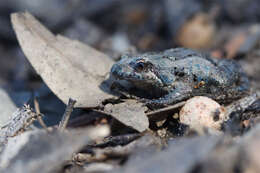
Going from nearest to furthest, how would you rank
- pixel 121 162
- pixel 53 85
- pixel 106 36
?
pixel 121 162, pixel 53 85, pixel 106 36

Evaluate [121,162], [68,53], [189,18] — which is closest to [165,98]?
[121,162]

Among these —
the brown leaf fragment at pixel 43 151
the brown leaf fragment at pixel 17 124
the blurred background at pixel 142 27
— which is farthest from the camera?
the blurred background at pixel 142 27

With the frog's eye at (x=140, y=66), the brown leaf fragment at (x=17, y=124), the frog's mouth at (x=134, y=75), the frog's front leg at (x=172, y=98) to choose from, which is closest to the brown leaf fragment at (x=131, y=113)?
the frog's front leg at (x=172, y=98)

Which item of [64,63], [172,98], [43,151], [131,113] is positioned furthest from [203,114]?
[64,63]

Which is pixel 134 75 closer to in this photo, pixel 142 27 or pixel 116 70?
pixel 116 70

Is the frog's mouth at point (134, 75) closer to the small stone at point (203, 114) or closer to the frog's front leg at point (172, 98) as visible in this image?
the frog's front leg at point (172, 98)

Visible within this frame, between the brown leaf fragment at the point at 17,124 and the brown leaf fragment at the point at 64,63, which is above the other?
the brown leaf fragment at the point at 64,63

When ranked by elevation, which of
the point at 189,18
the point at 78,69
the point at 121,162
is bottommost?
the point at 121,162

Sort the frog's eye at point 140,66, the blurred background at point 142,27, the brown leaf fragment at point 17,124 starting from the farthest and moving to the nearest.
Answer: the blurred background at point 142,27
the frog's eye at point 140,66
the brown leaf fragment at point 17,124

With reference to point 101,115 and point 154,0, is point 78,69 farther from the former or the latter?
point 154,0
